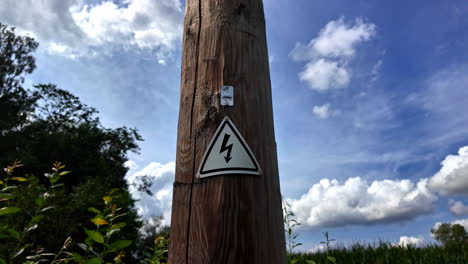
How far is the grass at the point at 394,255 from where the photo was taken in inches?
209

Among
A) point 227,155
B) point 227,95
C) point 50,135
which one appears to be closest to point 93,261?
point 227,155

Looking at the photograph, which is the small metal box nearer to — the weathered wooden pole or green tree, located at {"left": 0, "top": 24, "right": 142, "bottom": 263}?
the weathered wooden pole

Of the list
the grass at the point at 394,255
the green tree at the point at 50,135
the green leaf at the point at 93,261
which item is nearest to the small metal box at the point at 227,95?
the green leaf at the point at 93,261

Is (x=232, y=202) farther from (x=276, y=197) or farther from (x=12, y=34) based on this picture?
(x=12, y=34)

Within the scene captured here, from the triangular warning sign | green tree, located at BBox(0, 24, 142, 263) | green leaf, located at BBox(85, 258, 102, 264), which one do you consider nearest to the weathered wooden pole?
the triangular warning sign

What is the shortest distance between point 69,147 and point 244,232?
86.3 ft

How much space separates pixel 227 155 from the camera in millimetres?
1836

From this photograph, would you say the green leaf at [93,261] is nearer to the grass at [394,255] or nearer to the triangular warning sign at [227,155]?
the triangular warning sign at [227,155]

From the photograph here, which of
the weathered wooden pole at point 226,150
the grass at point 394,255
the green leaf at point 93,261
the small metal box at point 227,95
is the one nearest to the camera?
the weathered wooden pole at point 226,150

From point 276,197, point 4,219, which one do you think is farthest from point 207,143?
point 4,219

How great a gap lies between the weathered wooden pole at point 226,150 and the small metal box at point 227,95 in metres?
0.02

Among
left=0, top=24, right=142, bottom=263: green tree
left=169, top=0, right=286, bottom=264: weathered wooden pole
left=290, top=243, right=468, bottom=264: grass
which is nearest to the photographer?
left=169, top=0, right=286, bottom=264: weathered wooden pole

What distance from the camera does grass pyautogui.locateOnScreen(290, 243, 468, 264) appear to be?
5.31 metres

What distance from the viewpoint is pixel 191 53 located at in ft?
6.94
